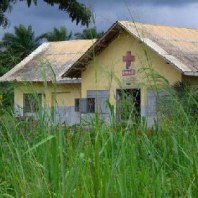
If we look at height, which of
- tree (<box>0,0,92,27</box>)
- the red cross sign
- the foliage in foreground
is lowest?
the foliage in foreground

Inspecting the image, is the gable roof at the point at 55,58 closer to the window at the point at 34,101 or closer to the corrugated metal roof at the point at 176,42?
the corrugated metal roof at the point at 176,42

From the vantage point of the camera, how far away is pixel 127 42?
872 inches

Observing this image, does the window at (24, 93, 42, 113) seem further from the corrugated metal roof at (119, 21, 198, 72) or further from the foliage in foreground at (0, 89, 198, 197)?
the corrugated metal roof at (119, 21, 198, 72)

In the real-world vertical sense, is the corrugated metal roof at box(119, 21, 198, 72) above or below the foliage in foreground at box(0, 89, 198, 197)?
above

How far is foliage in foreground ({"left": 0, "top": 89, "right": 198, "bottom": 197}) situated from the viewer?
7.89 ft

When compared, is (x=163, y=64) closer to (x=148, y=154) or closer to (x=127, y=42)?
(x=127, y=42)

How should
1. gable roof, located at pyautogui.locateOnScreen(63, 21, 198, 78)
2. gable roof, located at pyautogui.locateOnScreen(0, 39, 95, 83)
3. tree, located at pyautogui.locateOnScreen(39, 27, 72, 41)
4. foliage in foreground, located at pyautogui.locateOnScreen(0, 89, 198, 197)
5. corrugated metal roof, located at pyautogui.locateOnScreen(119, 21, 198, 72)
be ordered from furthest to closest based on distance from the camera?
tree, located at pyautogui.locateOnScreen(39, 27, 72, 41)
gable roof, located at pyautogui.locateOnScreen(0, 39, 95, 83)
corrugated metal roof, located at pyautogui.locateOnScreen(119, 21, 198, 72)
gable roof, located at pyautogui.locateOnScreen(63, 21, 198, 78)
foliage in foreground, located at pyautogui.locateOnScreen(0, 89, 198, 197)

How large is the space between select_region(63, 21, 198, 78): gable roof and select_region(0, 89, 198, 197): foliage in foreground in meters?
15.4

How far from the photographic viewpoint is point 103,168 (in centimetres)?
252

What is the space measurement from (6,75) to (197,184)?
78.5ft

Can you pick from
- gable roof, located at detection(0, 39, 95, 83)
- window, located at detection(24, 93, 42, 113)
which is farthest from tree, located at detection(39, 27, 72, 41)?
window, located at detection(24, 93, 42, 113)

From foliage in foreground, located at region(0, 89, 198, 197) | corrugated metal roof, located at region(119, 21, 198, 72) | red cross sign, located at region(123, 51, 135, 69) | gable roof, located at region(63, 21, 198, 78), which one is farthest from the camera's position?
red cross sign, located at region(123, 51, 135, 69)

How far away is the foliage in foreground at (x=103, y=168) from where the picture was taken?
2.40 m

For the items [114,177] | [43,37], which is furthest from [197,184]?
[43,37]
